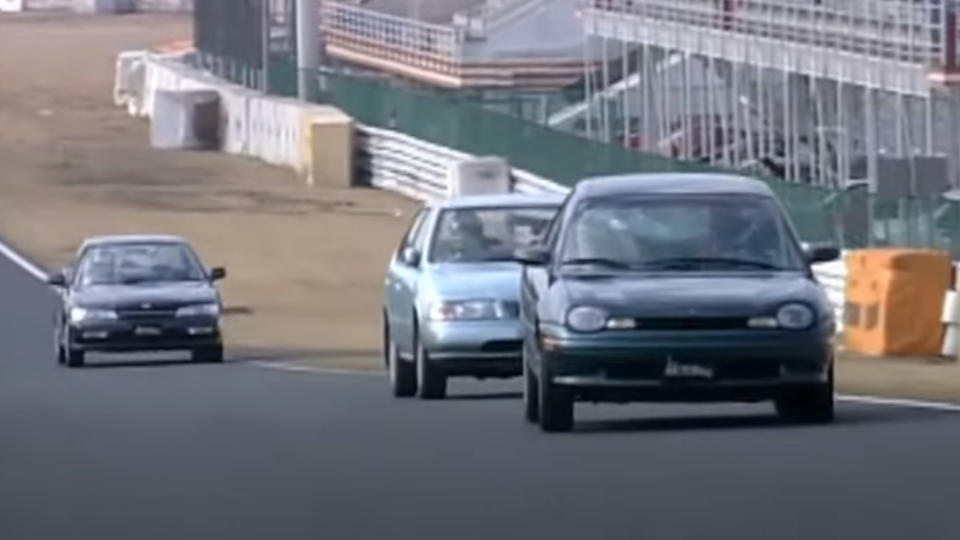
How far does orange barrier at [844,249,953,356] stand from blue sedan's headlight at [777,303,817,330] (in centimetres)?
1211

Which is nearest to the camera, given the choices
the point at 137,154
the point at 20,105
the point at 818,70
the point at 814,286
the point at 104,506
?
the point at 104,506

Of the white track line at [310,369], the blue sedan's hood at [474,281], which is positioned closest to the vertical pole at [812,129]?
the white track line at [310,369]

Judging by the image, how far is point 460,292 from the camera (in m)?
24.2

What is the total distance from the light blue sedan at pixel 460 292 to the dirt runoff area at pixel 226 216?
9101 millimetres

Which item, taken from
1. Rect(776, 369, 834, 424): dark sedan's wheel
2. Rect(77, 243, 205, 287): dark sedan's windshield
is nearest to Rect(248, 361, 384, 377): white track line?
Rect(77, 243, 205, 287): dark sedan's windshield

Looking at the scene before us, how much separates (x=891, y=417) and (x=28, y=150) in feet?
184

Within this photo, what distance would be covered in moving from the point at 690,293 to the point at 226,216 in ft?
138

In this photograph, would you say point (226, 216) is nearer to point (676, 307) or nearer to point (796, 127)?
point (796, 127)

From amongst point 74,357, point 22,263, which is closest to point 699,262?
point 74,357

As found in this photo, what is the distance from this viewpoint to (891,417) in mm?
20625

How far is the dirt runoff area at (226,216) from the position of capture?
44.8 metres

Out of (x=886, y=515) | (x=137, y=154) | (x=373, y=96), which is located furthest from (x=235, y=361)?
(x=137, y=154)

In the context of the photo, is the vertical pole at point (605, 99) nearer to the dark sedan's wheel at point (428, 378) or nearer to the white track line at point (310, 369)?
the white track line at point (310, 369)

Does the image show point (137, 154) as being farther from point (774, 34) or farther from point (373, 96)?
point (774, 34)
